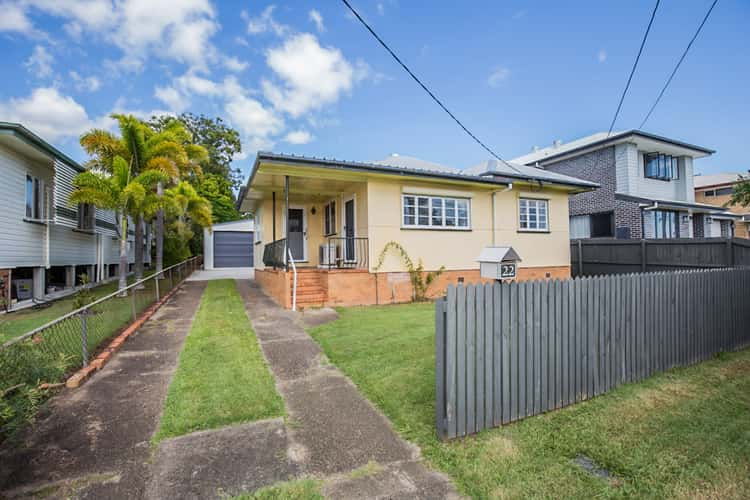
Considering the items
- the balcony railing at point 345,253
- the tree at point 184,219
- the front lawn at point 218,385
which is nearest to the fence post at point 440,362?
the front lawn at point 218,385

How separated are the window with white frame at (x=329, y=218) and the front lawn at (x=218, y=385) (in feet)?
20.5

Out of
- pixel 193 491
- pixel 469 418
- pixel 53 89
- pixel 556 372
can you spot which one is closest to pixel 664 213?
pixel 556 372

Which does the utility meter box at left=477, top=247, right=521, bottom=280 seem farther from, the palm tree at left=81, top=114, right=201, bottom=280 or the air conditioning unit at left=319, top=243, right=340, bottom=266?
the palm tree at left=81, top=114, right=201, bottom=280

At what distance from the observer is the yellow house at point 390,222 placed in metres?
9.41

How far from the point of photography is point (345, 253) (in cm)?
1124

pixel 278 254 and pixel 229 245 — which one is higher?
pixel 229 245

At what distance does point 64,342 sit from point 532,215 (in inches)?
494

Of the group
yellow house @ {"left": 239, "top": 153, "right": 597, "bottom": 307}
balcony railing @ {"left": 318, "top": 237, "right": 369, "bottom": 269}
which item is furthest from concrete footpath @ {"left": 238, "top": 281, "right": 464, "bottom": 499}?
balcony railing @ {"left": 318, "top": 237, "right": 369, "bottom": 269}

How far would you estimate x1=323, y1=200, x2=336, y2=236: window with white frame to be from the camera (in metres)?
12.5

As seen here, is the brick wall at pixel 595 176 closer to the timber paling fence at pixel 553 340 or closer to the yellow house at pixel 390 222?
the yellow house at pixel 390 222

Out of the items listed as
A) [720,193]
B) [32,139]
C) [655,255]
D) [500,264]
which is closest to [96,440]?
[500,264]

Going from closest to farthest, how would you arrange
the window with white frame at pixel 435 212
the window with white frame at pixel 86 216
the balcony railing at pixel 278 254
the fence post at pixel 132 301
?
the fence post at pixel 132 301 → the balcony railing at pixel 278 254 → the window with white frame at pixel 435 212 → the window with white frame at pixel 86 216

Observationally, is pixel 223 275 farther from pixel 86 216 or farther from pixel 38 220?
pixel 38 220

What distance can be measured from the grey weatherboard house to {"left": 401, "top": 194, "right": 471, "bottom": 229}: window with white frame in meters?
9.76
